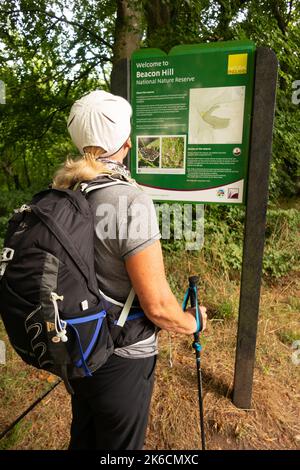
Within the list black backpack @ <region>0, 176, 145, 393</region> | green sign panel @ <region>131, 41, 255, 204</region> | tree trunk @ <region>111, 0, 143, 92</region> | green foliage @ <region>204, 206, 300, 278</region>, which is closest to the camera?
black backpack @ <region>0, 176, 145, 393</region>

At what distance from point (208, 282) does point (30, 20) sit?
5305 millimetres

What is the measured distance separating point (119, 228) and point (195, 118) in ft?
4.43

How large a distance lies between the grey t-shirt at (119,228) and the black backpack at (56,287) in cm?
4

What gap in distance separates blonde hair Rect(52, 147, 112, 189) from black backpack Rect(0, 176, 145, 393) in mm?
63

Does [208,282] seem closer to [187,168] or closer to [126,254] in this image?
[187,168]

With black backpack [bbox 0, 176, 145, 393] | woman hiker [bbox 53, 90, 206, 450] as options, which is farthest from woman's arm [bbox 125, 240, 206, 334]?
black backpack [bbox 0, 176, 145, 393]

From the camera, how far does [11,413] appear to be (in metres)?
2.59

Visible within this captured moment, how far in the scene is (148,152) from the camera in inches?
97.9

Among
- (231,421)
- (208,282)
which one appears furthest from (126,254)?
(208,282)

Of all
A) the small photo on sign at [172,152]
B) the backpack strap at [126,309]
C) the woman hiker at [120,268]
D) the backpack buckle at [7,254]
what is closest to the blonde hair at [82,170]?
the woman hiker at [120,268]

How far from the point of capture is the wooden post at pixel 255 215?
6.88 ft

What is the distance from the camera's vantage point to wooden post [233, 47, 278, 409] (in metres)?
2.10

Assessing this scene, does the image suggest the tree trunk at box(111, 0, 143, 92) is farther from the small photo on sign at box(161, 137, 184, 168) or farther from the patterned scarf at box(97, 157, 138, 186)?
the patterned scarf at box(97, 157, 138, 186)

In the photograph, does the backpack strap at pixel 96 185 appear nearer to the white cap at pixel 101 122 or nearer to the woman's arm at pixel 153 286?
the white cap at pixel 101 122
